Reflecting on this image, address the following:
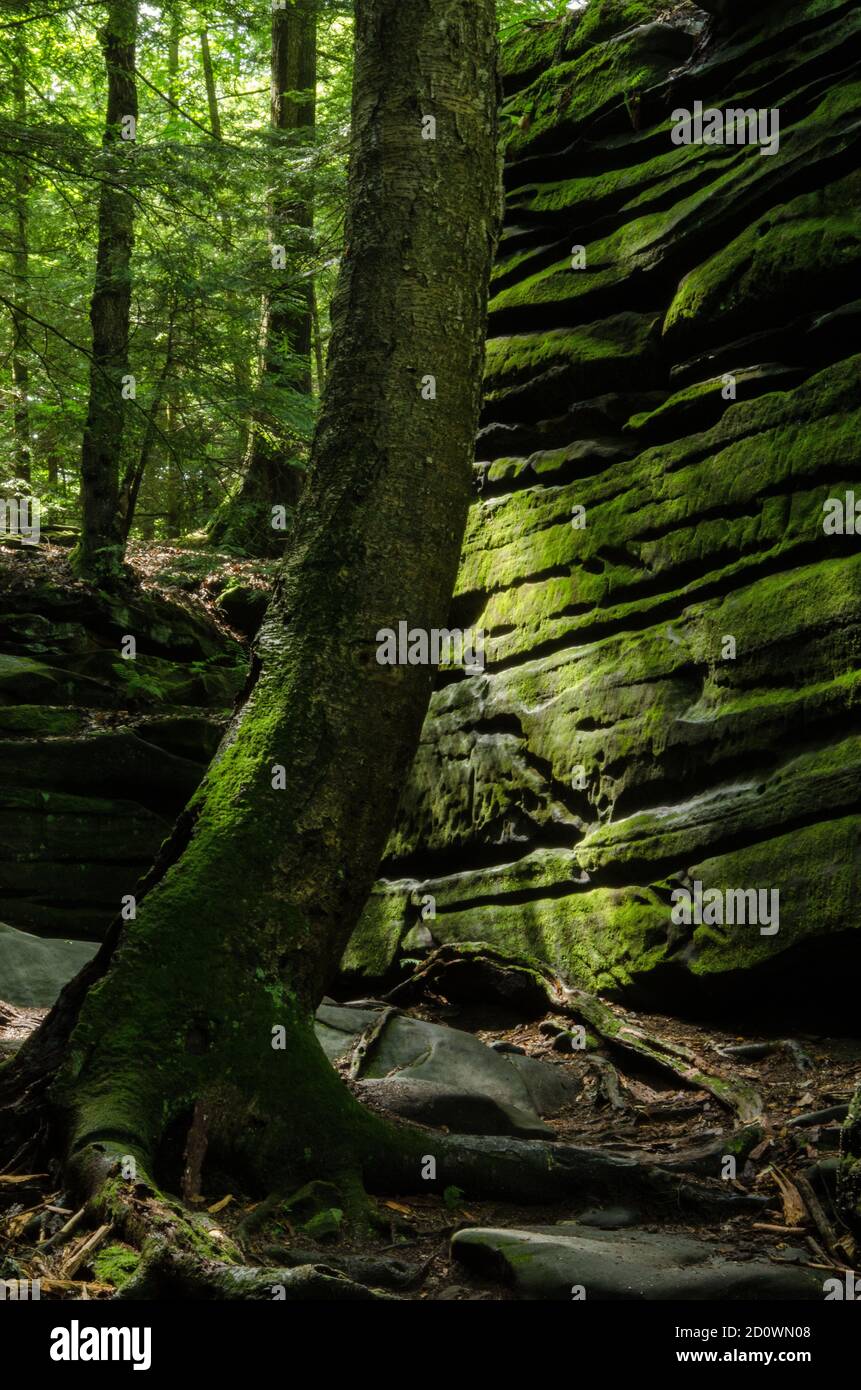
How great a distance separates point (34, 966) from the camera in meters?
6.80

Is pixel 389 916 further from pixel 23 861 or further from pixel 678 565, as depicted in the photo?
pixel 678 565

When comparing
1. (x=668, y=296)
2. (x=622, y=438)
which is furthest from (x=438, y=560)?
(x=668, y=296)

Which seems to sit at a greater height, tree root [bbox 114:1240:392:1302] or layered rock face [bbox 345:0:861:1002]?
layered rock face [bbox 345:0:861:1002]

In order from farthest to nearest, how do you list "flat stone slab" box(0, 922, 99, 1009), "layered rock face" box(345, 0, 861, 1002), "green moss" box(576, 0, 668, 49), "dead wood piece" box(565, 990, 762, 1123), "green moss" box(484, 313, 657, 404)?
"green moss" box(576, 0, 668, 49) → "green moss" box(484, 313, 657, 404) → "layered rock face" box(345, 0, 861, 1002) → "flat stone slab" box(0, 922, 99, 1009) → "dead wood piece" box(565, 990, 762, 1123)

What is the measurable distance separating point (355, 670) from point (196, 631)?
10.3 meters

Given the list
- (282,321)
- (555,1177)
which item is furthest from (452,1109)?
(282,321)

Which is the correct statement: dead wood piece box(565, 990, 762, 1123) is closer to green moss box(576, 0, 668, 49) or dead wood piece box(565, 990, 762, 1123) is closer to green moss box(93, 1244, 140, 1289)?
green moss box(93, 1244, 140, 1289)

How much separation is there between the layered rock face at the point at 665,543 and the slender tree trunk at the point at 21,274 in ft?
14.8

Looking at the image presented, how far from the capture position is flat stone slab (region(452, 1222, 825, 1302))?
11.1 feet

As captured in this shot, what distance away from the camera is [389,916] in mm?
8977

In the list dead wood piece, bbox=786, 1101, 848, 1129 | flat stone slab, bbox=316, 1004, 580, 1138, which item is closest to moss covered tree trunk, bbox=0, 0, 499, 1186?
flat stone slab, bbox=316, 1004, 580, 1138

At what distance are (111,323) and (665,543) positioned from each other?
9224mm

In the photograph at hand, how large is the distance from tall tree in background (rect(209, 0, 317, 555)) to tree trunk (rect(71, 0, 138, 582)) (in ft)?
5.09

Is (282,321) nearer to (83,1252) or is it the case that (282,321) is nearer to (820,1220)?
(820,1220)
